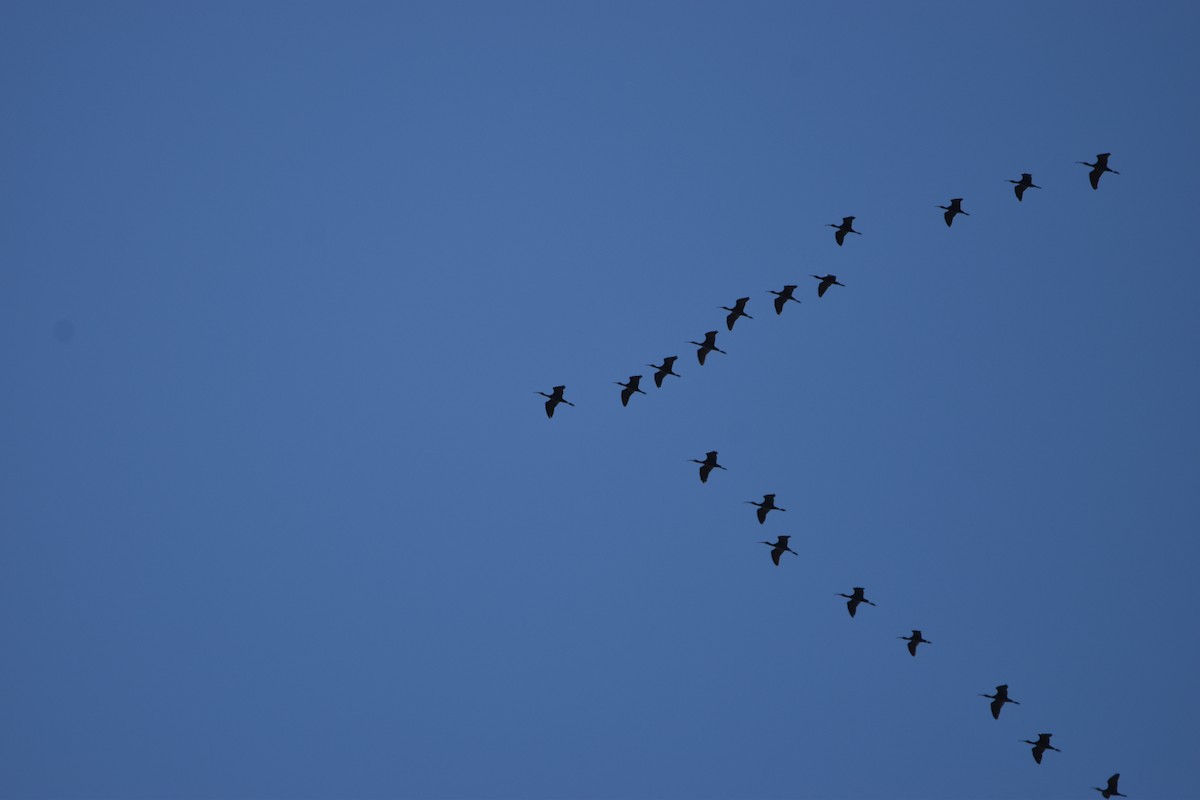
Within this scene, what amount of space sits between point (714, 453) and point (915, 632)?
14.2 metres

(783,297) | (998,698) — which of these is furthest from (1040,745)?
(783,297)

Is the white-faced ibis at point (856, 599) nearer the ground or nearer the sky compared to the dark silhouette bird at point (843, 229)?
nearer the ground

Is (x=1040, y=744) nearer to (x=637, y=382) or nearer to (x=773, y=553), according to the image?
(x=773, y=553)

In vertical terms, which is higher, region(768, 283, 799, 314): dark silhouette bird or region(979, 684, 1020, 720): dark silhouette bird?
region(768, 283, 799, 314): dark silhouette bird

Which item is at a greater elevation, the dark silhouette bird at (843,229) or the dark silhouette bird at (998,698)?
the dark silhouette bird at (843,229)

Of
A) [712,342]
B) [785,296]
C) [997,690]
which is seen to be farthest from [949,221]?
[997,690]

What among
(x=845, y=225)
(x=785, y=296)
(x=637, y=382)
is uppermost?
(x=845, y=225)

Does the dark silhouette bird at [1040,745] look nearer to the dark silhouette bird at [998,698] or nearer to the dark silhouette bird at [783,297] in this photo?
the dark silhouette bird at [998,698]

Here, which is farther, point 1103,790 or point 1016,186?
point 1016,186

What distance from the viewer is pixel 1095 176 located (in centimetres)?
7350

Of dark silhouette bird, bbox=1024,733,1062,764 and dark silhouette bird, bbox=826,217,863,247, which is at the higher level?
dark silhouette bird, bbox=826,217,863,247

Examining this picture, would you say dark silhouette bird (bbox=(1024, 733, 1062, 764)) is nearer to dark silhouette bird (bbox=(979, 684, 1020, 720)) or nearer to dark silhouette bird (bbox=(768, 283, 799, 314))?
dark silhouette bird (bbox=(979, 684, 1020, 720))

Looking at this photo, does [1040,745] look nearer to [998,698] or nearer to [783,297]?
[998,698]

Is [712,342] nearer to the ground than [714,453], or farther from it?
farther from it
